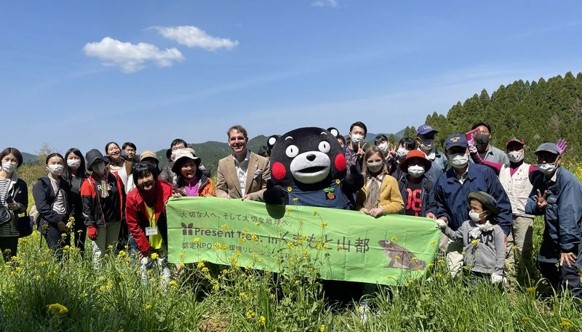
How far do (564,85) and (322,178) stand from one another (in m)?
44.8

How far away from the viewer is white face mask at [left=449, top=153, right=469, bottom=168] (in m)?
5.18

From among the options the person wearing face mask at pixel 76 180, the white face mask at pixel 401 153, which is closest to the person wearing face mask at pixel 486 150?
the white face mask at pixel 401 153

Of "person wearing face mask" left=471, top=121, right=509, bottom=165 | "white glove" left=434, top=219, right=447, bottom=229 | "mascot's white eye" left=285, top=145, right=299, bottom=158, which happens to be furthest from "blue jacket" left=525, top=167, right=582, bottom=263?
"mascot's white eye" left=285, top=145, right=299, bottom=158

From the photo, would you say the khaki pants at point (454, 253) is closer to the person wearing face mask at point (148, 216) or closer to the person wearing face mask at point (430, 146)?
the person wearing face mask at point (430, 146)

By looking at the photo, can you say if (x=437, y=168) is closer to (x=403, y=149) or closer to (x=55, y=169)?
(x=403, y=149)

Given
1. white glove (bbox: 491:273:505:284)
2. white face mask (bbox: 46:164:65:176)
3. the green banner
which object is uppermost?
white face mask (bbox: 46:164:65:176)

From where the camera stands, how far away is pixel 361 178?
5.29 meters

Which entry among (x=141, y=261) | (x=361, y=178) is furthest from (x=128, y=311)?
(x=361, y=178)

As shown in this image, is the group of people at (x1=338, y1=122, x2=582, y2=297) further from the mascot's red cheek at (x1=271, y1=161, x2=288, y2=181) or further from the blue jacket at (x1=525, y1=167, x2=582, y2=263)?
the mascot's red cheek at (x1=271, y1=161, x2=288, y2=181)

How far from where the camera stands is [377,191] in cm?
567

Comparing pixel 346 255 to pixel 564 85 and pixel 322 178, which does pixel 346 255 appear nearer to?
pixel 322 178

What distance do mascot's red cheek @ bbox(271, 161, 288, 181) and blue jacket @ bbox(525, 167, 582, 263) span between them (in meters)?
3.11

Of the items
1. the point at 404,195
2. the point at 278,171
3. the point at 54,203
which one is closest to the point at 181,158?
the point at 278,171

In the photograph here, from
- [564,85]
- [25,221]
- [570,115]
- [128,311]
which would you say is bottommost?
[128,311]
